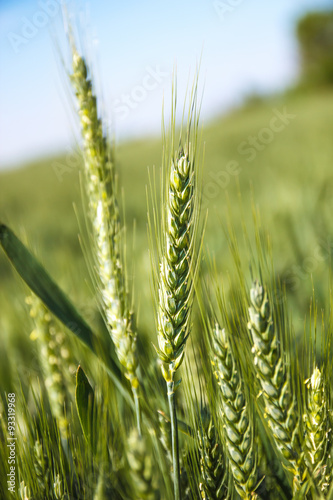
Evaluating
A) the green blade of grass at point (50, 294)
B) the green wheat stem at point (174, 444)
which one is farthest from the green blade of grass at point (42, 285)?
the green wheat stem at point (174, 444)

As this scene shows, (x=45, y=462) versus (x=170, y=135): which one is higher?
(x=170, y=135)

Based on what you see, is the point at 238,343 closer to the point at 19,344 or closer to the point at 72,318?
the point at 72,318

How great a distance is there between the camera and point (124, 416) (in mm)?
476

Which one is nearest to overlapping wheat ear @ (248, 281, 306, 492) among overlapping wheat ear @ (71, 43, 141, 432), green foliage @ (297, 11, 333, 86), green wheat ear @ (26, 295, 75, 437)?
overlapping wheat ear @ (71, 43, 141, 432)

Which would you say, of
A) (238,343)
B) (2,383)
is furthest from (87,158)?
(2,383)

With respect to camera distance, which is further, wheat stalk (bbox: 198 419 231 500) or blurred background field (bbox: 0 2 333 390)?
blurred background field (bbox: 0 2 333 390)

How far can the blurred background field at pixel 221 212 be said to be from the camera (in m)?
0.89

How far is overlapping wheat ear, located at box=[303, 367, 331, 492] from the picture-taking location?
345 millimetres

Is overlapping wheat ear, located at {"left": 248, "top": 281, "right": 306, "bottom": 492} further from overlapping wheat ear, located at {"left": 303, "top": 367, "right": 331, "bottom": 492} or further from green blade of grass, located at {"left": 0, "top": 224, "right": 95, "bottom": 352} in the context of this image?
green blade of grass, located at {"left": 0, "top": 224, "right": 95, "bottom": 352}

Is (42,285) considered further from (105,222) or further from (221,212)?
(221,212)

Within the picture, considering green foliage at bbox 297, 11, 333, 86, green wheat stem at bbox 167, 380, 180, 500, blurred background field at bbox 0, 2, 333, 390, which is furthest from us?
green foliage at bbox 297, 11, 333, 86

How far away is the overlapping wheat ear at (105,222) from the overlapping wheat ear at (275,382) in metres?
0.10

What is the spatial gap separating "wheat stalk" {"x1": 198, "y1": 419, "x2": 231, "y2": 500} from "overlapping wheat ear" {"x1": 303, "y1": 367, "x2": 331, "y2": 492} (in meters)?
0.07

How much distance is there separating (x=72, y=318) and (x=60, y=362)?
122 mm
